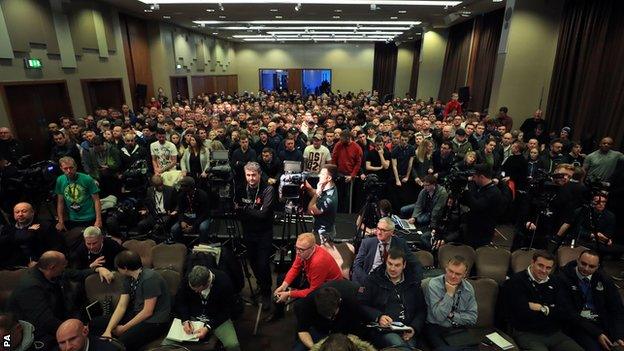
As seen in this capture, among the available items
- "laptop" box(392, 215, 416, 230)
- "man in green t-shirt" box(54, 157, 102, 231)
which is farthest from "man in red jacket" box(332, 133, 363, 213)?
"man in green t-shirt" box(54, 157, 102, 231)

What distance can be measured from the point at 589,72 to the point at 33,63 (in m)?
11.0

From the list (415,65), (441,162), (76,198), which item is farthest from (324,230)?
(415,65)

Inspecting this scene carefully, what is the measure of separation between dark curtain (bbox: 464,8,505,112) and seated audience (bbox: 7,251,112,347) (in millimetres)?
10869

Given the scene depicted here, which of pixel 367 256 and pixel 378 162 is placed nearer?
pixel 367 256

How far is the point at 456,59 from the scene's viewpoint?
44.0ft

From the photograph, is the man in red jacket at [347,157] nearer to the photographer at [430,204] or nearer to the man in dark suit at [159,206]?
the photographer at [430,204]

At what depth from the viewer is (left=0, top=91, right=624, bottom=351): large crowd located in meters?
2.76

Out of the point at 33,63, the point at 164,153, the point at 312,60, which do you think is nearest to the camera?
the point at 164,153

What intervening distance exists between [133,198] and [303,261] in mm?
3121

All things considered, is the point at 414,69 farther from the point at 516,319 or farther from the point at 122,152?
the point at 516,319

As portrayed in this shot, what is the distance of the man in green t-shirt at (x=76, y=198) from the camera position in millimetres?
4191

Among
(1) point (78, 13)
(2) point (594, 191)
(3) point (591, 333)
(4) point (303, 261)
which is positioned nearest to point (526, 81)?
(2) point (594, 191)

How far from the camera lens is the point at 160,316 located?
290 centimetres

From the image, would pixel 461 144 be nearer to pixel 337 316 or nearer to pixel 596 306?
pixel 596 306
